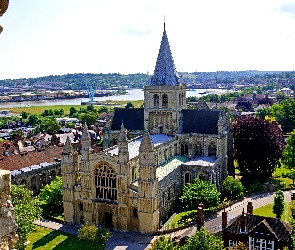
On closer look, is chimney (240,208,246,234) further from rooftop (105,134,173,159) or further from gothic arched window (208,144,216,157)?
gothic arched window (208,144,216,157)

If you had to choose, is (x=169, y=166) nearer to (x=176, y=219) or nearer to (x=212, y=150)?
(x=176, y=219)

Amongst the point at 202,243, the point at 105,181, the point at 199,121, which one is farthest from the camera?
the point at 199,121

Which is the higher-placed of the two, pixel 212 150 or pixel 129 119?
pixel 129 119

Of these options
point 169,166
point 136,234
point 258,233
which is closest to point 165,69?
point 169,166

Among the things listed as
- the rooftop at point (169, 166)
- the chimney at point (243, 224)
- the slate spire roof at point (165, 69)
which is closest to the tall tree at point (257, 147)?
the rooftop at point (169, 166)

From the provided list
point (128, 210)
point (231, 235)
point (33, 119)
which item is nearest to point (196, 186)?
point (128, 210)

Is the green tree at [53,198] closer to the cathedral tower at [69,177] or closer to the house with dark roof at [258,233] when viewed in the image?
the cathedral tower at [69,177]
